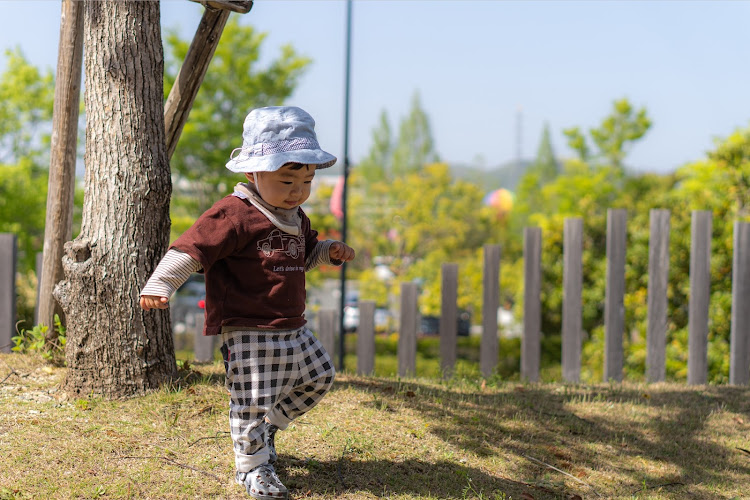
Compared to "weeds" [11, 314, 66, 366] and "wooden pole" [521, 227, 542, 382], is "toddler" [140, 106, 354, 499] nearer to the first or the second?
"weeds" [11, 314, 66, 366]

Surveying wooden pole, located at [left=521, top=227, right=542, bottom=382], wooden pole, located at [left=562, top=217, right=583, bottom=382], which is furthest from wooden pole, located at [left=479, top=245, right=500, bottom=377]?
wooden pole, located at [left=562, top=217, right=583, bottom=382]

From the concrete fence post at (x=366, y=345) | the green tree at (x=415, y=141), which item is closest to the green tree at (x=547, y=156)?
the green tree at (x=415, y=141)

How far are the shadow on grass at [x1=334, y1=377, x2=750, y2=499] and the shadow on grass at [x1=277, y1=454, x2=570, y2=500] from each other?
0.04 meters

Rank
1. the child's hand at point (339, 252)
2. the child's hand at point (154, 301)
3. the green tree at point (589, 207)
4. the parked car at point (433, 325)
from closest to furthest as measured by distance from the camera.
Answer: the child's hand at point (154, 301), the child's hand at point (339, 252), the green tree at point (589, 207), the parked car at point (433, 325)

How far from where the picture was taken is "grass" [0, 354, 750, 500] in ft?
10.1

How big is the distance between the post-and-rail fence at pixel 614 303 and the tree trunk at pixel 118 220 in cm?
218

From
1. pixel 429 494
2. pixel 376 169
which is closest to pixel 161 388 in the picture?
pixel 429 494

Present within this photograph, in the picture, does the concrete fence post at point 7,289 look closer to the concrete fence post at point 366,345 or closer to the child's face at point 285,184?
the concrete fence post at point 366,345

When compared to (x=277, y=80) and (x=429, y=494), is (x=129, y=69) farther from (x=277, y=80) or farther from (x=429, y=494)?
(x=277, y=80)

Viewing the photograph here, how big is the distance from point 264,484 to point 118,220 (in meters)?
1.65

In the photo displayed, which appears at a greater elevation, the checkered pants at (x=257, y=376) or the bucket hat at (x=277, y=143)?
the bucket hat at (x=277, y=143)

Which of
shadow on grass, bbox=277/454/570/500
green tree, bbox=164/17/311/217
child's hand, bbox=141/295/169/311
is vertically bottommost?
shadow on grass, bbox=277/454/570/500

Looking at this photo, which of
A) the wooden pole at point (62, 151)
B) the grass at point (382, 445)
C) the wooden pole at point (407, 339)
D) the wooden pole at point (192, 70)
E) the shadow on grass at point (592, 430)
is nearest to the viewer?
the grass at point (382, 445)

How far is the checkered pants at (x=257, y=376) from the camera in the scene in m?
2.85
